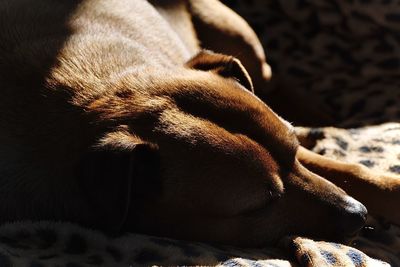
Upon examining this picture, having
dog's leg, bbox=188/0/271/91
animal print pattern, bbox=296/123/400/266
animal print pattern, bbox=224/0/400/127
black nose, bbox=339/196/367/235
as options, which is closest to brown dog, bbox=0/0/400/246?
black nose, bbox=339/196/367/235

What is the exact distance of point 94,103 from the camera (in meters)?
2.81

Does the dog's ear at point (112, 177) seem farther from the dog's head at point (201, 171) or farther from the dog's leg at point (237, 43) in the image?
the dog's leg at point (237, 43)

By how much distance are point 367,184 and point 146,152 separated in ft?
4.01

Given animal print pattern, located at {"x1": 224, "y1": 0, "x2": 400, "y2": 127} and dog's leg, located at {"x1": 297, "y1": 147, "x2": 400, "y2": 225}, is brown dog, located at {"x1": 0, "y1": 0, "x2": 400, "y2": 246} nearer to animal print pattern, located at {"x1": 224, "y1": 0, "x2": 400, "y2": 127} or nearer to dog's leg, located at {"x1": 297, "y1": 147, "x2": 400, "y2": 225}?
dog's leg, located at {"x1": 297, "y1": 147, "x2": 400, "y2": 225}

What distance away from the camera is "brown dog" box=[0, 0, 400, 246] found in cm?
273

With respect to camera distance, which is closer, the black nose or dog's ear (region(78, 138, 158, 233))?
dog's ear (region(78, 138, 158, 233))

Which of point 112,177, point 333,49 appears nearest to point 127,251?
point 112,177

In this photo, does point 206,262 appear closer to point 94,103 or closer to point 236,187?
point 236,187

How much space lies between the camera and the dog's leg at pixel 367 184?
11.1ft

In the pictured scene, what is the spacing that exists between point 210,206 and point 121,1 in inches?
60.2

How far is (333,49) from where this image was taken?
5051 mm

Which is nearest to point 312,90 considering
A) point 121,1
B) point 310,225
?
point 121,1

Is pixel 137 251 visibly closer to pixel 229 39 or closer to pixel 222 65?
pixel 222 65

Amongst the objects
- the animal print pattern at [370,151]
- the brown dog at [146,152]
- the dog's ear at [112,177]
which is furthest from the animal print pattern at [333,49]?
the dog's ear at [112,177]
